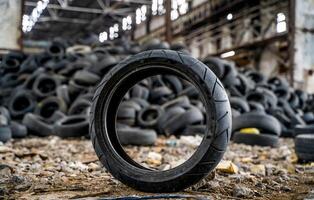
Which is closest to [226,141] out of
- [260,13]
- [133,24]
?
[260,13]

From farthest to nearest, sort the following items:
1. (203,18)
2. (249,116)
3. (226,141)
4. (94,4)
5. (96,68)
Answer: (94,4) < (203,18) < (96,68) < (249,116) < (226,141)

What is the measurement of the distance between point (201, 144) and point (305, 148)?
1.94 m

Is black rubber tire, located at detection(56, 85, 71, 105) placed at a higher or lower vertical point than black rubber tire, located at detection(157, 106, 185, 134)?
higher

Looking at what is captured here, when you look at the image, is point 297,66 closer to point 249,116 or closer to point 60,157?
point 249,116

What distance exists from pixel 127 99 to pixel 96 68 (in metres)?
1.28

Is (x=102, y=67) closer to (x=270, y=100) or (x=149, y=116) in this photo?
(x=149, y=116)

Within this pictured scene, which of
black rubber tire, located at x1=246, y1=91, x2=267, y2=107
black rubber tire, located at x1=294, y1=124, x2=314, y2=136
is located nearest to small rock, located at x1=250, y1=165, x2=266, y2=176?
black rubber tire, located at x1=294, y1=124, x2=314, y2=136

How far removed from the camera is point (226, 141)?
6.45ft

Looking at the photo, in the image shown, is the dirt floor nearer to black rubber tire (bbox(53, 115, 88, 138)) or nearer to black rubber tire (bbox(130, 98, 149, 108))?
black rubber tire (bbox(53, 115, 88, 138))

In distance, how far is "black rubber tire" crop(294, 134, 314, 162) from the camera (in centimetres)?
348

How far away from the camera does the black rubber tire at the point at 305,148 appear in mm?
3480

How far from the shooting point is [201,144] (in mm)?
1987

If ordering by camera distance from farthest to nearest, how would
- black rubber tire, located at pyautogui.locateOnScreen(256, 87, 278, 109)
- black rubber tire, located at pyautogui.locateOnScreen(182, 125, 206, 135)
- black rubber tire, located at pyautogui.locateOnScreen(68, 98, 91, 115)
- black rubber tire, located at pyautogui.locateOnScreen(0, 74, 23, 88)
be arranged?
1. black rubber tire, located at pyautogui.locateOnScreen(0, 74, 23, 88)
2. black rubber tire, located at pyautogui.locateOnScreen(256, 87, 278, 109)
3. black rubber tire, located at pyautogui.locateOnScreen(68, 98, 91, 115)
4. black rubber tire, located at pyautogui.locateOnScreen(182, 125, 206, 135)

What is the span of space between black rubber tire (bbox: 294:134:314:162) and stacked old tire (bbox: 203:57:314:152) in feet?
0.09
